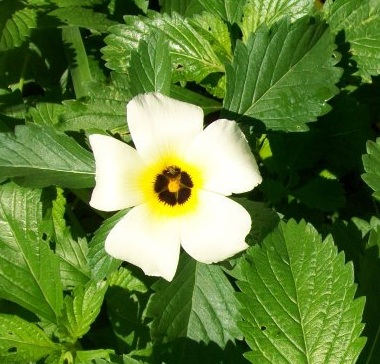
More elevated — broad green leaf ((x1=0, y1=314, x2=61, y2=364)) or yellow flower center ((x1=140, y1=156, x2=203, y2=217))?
yellow flower center ((x1=140, y1=156, x2=203, y2=217))

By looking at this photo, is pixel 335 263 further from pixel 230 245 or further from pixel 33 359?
pixel 33 359

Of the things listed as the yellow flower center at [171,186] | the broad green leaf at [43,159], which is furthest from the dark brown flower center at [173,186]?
the broad green leaf at [43,159]

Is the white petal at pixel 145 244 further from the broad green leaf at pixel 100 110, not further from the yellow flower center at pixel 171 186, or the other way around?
the broad green leaf at pixel 100 110

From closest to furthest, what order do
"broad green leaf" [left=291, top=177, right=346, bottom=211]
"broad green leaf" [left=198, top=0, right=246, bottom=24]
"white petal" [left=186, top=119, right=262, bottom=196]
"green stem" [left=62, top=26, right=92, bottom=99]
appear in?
"white petal" [left=186, top=119, right=262, bottom=196]
"broad green leaf" [left=198, top=0, right=246, bottom=24]
"broad green leaf" [left=291, top=177, right=346, bottom=211]
"green stem" [left=62, top=26, right=92, bottom=99]

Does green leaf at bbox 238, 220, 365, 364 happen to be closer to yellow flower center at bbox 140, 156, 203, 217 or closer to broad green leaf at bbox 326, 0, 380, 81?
yellow flower center at bbox 140, 156, 203, 217

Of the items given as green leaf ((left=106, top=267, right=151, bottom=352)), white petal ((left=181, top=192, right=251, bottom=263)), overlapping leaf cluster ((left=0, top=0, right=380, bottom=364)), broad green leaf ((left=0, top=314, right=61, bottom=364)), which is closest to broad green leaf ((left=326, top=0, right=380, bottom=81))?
overlapping leaf cluster ((left=0, top=0, right=380, bottom=364))

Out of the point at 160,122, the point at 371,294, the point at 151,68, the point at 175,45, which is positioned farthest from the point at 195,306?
the point at 175,45

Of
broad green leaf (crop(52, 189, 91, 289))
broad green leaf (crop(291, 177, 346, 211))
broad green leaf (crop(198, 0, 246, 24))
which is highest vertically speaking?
broad green leaf (crop(198, 0, 246, 24))
